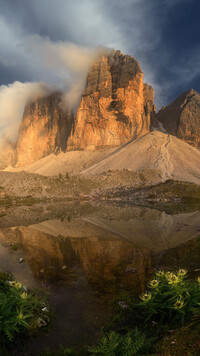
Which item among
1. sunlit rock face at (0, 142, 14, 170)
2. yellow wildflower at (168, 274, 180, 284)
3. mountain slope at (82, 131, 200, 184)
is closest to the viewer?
yellow wildflower at (168, 274, 180, 284)

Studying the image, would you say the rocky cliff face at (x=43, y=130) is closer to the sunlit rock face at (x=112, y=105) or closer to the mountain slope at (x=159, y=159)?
the sunlit rock face at (x=112, y=105)

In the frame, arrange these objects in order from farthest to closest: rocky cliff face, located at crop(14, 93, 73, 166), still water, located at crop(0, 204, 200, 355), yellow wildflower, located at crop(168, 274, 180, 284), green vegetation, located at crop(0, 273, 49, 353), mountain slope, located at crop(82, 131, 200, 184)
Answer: rocky cliff face, located at crop(14, 93, 73, 166), mountain slope, located at crop(82, 131, 200, 184), still water, located at crop(0, 204, 200, 355), yellow wildflower, located at crop(168, 274, 180, 284), green vegetation, located at crop(0, 273, 49, 353)

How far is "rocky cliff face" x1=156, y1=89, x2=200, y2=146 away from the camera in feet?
254

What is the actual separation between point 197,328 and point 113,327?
2.05 meters

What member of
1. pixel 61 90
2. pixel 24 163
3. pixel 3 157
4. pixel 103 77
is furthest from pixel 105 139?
pixel 3 157

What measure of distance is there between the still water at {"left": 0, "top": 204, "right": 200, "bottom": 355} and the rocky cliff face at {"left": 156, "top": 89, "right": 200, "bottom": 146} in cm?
7073

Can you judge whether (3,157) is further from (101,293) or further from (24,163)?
(101,293)

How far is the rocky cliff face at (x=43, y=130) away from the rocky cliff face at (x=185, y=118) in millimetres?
36363

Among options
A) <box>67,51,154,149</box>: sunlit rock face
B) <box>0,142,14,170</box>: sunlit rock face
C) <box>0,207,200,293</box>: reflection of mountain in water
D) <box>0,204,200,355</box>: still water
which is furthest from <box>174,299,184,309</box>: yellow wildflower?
<box>0,142,14,170</box>: sunlit rock face

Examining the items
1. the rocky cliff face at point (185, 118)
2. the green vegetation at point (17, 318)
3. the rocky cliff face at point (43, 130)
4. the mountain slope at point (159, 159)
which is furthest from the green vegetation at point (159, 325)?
the rocky cliff face at point (43, 130)

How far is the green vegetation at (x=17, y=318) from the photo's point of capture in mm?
3415

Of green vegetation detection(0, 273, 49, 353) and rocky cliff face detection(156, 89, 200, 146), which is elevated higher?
rocky cliff face detection(156, 89, 200, 146)

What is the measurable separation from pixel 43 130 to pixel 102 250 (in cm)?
8754

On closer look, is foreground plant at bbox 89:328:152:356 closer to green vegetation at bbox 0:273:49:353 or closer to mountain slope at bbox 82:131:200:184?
green vegetation at bbox 0:273:49:353
